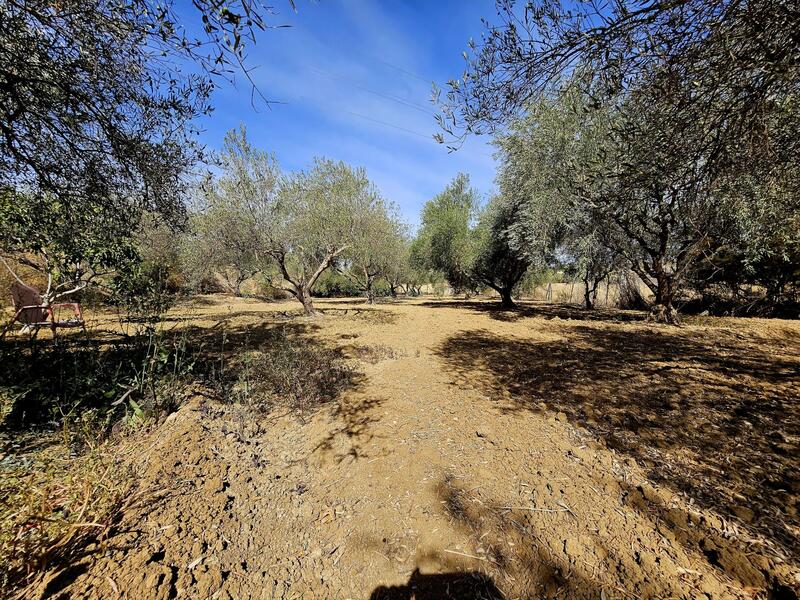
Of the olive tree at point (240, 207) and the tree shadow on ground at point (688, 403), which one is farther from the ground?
the olive tree at point (240, 207)

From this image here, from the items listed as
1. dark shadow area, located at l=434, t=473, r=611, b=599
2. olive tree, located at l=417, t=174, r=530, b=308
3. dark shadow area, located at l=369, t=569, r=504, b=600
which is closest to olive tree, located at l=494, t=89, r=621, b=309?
olive tree, located at l=417, t=174, r=530, b=308

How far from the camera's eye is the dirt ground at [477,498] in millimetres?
1981

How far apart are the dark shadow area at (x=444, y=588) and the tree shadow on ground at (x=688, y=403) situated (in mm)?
2042

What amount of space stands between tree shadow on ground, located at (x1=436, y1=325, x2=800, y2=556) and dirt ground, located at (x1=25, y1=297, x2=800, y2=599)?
0.02 metres

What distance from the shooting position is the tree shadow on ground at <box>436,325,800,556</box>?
8.71 ft

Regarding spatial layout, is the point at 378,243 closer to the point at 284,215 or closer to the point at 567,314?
the point at 284,215

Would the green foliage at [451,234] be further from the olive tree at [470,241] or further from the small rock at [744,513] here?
the small rock at [744,513]

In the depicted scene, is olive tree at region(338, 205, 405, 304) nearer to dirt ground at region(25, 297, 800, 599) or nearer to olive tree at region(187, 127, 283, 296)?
olive tree at region(187, 127, 283, 296)

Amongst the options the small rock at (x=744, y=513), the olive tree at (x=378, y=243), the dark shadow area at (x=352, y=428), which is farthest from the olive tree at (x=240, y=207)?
the small rock at (x=744, y=513)

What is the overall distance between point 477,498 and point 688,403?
368 cm

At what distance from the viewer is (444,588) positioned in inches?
78.0

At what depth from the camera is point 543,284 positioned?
34031mm

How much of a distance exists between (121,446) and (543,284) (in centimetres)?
3645

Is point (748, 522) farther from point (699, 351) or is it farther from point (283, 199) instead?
point (283, 199)
